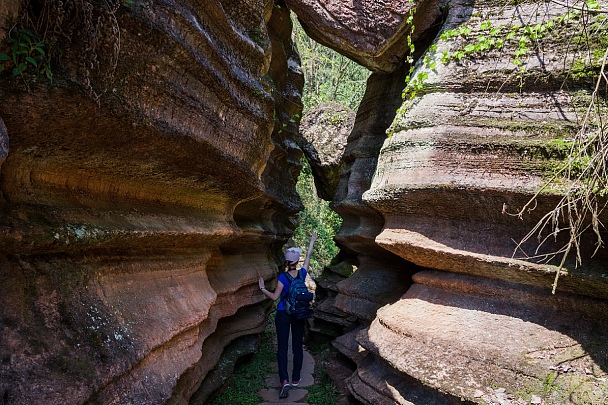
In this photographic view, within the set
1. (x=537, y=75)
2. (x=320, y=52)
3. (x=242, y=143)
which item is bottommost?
(x=242, y=143)

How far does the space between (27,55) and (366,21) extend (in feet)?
15.2

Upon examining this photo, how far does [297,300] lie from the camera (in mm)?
5172

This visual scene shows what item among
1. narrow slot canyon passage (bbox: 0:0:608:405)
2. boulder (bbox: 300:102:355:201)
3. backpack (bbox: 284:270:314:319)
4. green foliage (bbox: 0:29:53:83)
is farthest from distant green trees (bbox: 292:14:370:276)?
green foliage (bbox: 0:29:53:83)

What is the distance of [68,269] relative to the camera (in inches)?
96.2

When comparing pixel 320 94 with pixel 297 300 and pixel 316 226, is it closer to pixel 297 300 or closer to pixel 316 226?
pixel 316 226

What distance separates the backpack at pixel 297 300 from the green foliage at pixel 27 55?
3693 millimetres

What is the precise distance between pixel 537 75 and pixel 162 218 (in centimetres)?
357

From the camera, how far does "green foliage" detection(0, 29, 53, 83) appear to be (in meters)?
Answer: 1.89

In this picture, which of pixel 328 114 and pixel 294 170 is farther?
pixel 328 114

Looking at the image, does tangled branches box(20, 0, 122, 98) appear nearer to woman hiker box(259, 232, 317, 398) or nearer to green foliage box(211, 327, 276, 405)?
woman hiker box(259, 232, 317, 398)

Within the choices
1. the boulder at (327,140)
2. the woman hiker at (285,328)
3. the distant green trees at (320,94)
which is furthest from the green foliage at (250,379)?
the distant green trees at (320,94)

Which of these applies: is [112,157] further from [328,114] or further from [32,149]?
[328,114]

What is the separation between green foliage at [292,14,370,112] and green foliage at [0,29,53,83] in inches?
600

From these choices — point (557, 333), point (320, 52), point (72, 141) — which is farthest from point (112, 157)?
point (320, 52)
